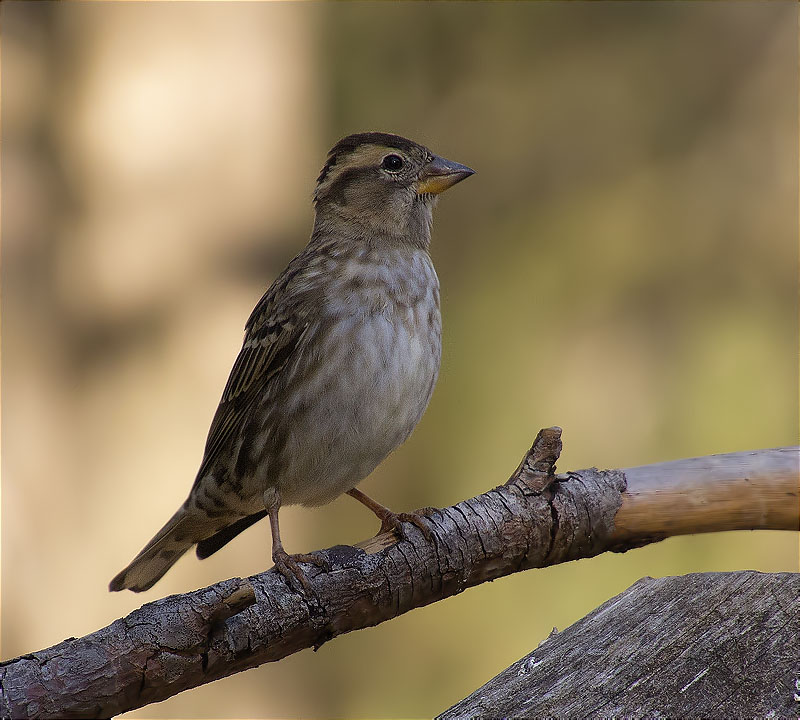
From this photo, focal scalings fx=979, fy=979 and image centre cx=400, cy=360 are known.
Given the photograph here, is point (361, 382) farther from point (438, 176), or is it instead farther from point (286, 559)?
point (438, 176)

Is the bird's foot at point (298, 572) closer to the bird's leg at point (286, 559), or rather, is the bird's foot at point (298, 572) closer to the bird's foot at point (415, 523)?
the bird's leg at point (286, 559)

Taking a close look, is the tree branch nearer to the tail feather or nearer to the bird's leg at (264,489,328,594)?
the bird's leg at (264,489,328,594)

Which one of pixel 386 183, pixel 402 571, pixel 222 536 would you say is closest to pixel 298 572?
pixel 402 571

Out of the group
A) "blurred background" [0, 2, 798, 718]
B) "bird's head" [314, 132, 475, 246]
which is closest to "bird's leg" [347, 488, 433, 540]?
"bird's head" [314, 132, 475, 246]

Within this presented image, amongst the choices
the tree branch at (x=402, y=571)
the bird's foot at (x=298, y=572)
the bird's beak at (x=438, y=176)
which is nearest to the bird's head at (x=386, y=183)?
the bird's beak at (x=438, y=176)

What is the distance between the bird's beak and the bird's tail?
1728 millimetres

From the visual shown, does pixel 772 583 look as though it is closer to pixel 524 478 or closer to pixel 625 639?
→ pixel 625 639

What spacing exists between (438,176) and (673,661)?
2.59 meters

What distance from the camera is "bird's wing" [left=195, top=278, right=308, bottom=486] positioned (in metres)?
3.84

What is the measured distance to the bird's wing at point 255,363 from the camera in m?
3.84

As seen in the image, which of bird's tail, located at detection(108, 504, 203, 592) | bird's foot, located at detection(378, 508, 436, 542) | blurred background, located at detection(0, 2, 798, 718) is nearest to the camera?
bird's foot, located at detection(378, 508, 436, 542)

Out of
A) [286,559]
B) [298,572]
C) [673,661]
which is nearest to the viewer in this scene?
[673,661]

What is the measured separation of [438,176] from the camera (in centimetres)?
423

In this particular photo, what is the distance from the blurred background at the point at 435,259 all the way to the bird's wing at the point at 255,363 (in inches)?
48.7
